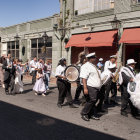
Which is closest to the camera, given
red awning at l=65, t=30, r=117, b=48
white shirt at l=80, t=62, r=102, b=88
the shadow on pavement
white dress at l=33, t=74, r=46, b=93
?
the shadow on pavement

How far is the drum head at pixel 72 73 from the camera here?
596cm


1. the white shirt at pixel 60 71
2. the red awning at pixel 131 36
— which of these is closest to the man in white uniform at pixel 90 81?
the white shirt at pixel 60 71

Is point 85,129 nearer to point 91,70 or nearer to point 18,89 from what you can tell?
point 91,70

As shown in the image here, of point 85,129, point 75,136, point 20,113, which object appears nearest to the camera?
point 75,136

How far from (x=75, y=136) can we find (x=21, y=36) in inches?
734

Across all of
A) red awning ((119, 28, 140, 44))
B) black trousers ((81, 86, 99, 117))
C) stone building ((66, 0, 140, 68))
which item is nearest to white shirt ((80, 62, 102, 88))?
black trousers ((81, 86, 99, 117))

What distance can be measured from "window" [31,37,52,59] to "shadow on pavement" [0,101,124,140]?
40.0 feet

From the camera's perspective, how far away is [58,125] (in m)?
4.74

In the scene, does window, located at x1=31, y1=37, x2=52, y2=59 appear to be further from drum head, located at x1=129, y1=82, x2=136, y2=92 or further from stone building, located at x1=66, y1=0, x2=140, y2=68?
drum head, located at x1=129, y1=82, x2=136, y2=92

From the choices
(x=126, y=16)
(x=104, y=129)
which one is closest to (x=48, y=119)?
(x=104, y=129)

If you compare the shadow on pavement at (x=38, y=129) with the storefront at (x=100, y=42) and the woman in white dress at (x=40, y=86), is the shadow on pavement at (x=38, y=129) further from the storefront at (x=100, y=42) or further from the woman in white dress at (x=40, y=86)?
the storefront at (x=100, y=42)

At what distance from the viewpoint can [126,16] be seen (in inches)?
469

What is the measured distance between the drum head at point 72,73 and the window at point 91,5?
8.80 metres

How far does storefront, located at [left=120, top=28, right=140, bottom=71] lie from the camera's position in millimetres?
10929
